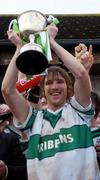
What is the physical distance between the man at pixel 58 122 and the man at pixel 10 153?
1.30 feet

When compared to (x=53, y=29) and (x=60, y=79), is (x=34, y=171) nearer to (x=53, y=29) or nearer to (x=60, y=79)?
(x=60, y=79)

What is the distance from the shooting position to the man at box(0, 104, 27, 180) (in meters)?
3.54

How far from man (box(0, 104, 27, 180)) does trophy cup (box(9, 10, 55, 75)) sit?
628 mm

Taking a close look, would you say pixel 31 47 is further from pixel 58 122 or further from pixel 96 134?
pixel 96 134

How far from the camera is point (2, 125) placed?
3.68m

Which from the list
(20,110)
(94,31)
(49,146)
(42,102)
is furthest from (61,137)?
(94,31)

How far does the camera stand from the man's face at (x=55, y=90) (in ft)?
10.6

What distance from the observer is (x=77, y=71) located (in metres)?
3.13

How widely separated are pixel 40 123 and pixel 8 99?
0.79ft

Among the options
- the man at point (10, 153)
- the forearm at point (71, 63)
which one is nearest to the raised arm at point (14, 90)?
the forearm at point (71, 63)

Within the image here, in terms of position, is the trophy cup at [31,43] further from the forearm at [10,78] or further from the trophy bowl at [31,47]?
the forearm at [10,78]

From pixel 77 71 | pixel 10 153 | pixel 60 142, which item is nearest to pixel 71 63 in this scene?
pixel 77 71

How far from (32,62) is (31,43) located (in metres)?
0.11

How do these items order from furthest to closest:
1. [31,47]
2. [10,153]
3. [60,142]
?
1. [10,153]
2. [60,142]
3. [31,47]
